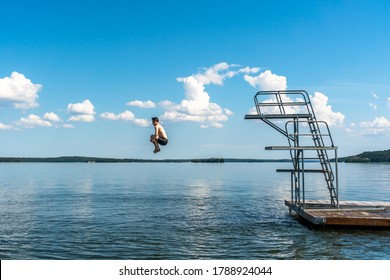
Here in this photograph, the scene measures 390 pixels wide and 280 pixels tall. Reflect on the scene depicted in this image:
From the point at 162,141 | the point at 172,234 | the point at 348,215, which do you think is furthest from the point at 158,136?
the point at 348,215

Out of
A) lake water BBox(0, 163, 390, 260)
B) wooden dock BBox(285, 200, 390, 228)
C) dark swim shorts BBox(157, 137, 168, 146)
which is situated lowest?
lake water BBox(0, 163, 390, 260)

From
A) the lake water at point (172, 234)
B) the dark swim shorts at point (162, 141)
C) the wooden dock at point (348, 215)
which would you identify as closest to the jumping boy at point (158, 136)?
the dark swim shorts at point (162, 141)

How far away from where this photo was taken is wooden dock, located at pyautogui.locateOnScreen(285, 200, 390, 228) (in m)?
20.0

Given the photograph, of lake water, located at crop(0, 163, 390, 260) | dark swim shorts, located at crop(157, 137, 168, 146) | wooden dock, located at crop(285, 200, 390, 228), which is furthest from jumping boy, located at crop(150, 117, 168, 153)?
wooden dock, located at crop(285, 200, 390, 228)

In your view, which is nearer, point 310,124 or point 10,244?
point 10,244

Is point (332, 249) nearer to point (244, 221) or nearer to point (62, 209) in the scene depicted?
point (244, 221)

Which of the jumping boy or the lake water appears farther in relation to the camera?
the lake water

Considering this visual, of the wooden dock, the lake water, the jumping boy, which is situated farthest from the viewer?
the wooden dock

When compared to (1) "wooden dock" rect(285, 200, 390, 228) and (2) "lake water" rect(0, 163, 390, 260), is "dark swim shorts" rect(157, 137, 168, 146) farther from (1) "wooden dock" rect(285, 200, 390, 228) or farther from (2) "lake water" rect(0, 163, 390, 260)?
(1) "wooden dock" rect(285, 200, 390, 228)

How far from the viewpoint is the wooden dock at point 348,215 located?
2005cm

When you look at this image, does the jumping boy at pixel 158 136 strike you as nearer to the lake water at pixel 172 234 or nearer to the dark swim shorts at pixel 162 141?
the dark swim shorts at pixel 162 141

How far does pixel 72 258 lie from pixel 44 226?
21.4ft
